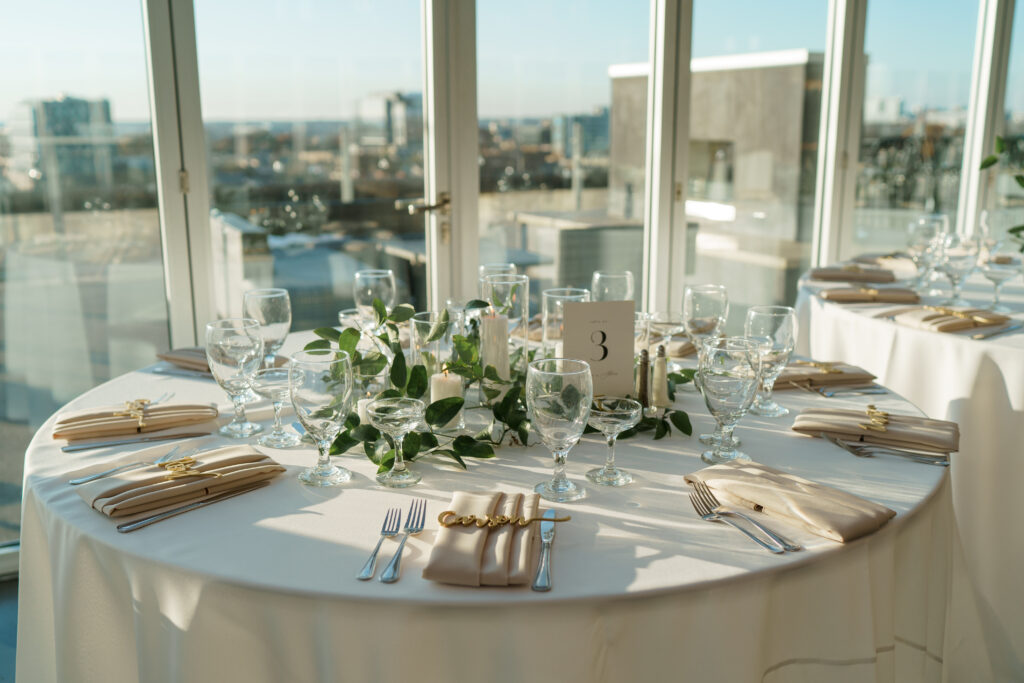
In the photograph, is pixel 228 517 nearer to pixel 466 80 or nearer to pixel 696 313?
pixel 696 313

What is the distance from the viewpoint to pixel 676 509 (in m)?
1.28

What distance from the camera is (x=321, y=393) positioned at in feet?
4.47

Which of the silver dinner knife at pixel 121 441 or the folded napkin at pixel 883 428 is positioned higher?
the folded napkin at pixel 883 428

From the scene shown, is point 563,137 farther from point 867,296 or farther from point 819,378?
point 819,378

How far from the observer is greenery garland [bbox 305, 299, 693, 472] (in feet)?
4.67

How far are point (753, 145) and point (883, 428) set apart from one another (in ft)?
10.8

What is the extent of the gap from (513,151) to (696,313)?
2120mm

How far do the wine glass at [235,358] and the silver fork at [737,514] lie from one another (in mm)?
833

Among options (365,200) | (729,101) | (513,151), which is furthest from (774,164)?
(365,200)

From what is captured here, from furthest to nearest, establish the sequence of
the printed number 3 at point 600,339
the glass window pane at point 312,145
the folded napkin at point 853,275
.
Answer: the glass window pane at point 312,145
the folded napkin at point 853,275
the printed number 3 at point 600,339

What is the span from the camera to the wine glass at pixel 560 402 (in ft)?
4.13

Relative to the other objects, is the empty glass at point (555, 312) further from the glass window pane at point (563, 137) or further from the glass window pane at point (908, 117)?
the glass window pane at point (908, 117)

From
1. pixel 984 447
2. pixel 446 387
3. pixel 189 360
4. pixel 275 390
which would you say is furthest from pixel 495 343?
pixel 984 447

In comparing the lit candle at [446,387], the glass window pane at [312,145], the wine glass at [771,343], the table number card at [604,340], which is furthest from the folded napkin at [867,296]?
the glass window pane at [312,145]
